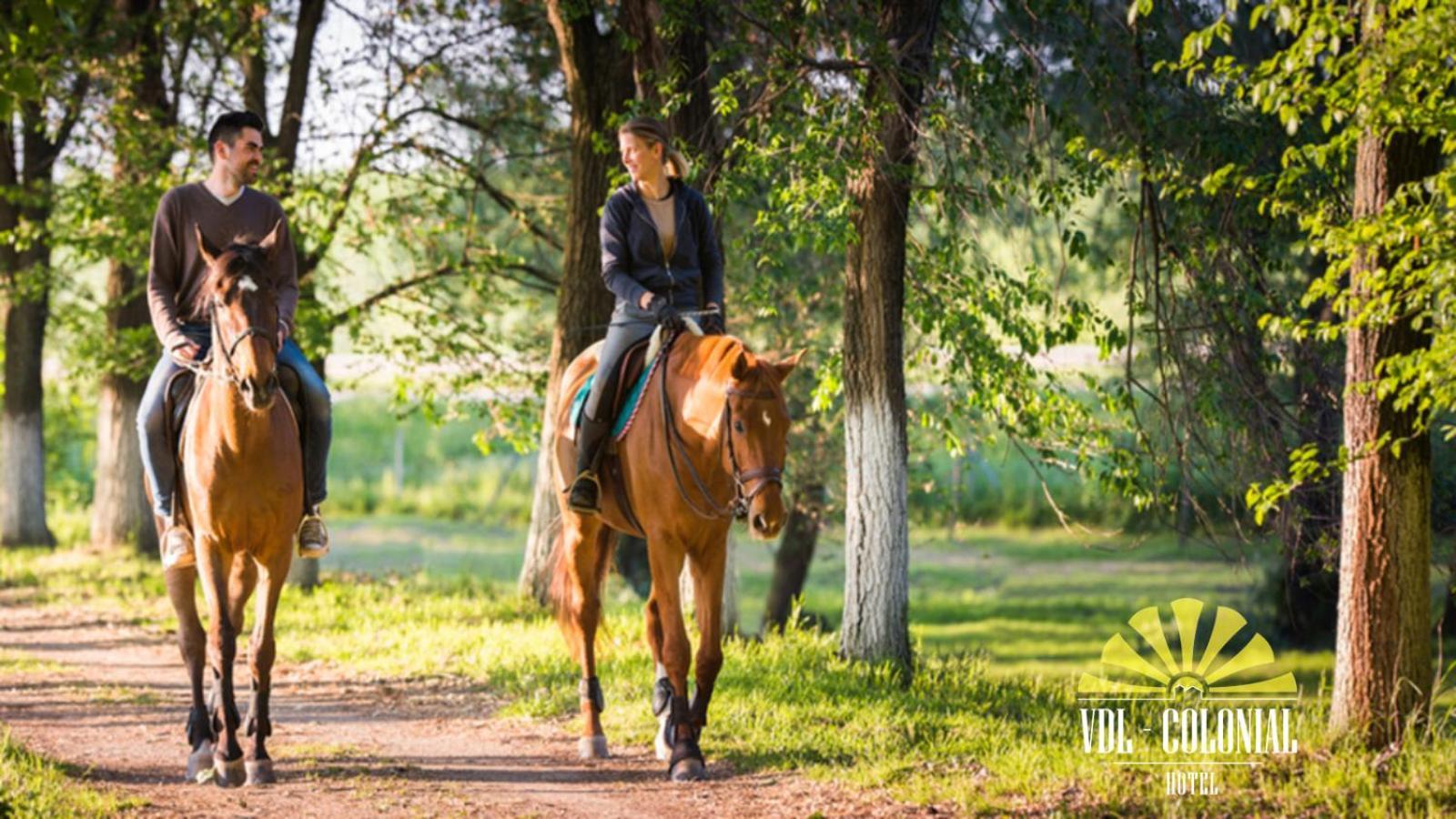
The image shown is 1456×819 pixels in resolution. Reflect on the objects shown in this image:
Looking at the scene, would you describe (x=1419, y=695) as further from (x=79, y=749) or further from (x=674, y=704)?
(x=79, y=749)

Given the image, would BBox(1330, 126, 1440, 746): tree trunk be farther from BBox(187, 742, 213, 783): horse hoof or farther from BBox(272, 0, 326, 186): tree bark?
BBox(272, 0, 326, 186): tree bark

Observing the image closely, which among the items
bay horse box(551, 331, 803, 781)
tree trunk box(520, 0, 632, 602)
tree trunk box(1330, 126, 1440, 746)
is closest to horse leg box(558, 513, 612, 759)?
bay horse box(551, 331, 803, 781)

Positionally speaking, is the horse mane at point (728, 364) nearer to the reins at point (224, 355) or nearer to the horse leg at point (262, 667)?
the reins at point (224, 355)

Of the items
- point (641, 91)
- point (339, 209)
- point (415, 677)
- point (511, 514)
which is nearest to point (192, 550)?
point (415, 677)

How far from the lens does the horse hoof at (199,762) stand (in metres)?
7.66

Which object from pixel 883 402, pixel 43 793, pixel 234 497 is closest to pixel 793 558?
pixel 883 402

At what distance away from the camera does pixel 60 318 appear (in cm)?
1866

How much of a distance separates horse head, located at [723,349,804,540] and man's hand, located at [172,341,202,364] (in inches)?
107

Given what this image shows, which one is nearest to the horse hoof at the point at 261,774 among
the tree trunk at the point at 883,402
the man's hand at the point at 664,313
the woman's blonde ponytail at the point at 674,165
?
the man's hand at the point at 664,313

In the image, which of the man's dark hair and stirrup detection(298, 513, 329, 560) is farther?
stirrup detection(298, 513, 329, 560)

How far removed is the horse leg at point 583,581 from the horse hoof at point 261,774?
180cm

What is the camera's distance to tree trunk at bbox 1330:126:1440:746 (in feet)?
23.4

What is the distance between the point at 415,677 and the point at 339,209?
5.65m
